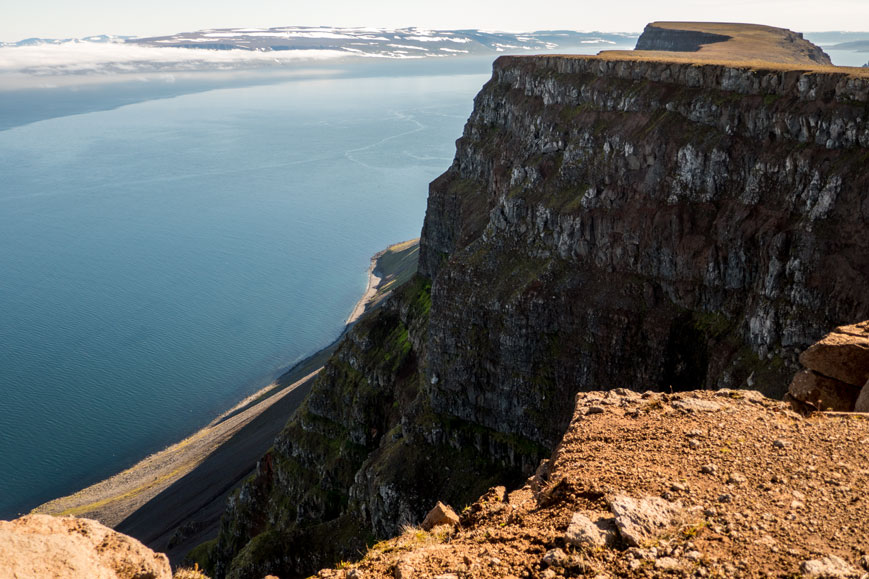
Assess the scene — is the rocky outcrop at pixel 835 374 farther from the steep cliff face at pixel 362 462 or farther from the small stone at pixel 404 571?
the steep cliff face at pixel 362 462

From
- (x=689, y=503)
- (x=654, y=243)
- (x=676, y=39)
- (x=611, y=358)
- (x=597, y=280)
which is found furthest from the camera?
(x=676, y=39)

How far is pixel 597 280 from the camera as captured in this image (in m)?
64.9

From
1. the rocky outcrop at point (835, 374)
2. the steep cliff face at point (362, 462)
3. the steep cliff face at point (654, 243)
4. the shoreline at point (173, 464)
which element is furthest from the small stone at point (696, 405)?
the shoreline at point (173, 464)

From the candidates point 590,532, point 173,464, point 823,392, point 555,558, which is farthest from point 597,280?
point 173,464

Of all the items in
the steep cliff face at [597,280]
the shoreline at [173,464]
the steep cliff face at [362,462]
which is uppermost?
the steep cliff face at [597,280]

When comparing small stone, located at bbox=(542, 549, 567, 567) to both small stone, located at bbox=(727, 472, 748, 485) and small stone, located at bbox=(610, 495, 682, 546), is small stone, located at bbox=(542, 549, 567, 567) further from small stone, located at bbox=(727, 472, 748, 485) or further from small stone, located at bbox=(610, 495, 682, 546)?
small stone, located at bbox=(727, 472, 748, 485)

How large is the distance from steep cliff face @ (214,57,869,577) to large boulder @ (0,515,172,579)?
142 ft

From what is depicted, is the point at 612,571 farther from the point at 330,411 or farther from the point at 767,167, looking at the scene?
the point at 330,411

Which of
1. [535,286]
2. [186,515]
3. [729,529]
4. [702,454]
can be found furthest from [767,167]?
[186,515]

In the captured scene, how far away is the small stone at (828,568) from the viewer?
531 inches

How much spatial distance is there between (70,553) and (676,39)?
167589 mm

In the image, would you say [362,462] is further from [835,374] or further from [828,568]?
[828,568]

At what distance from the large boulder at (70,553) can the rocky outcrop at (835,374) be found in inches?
772

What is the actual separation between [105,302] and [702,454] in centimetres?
19394
